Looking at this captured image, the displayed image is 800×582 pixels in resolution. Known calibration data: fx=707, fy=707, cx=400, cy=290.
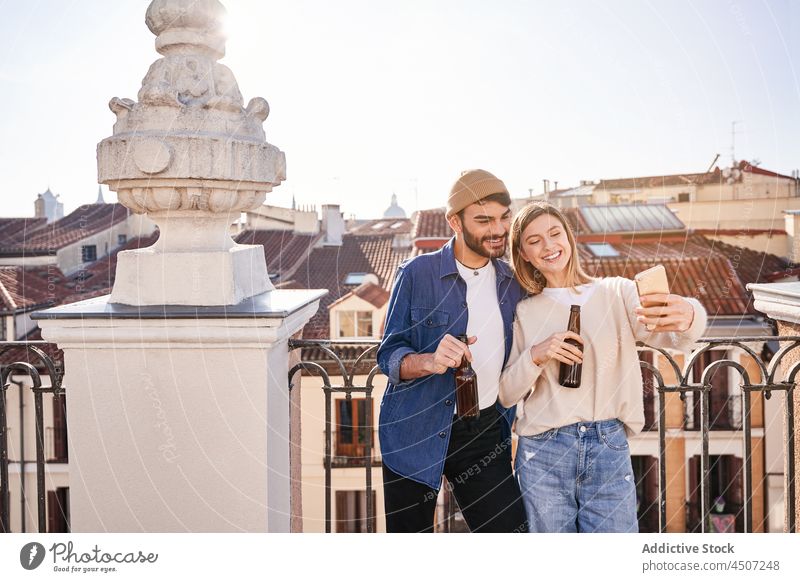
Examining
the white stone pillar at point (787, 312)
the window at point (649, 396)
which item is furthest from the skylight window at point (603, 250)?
the white stone pillar at point (787, 312)

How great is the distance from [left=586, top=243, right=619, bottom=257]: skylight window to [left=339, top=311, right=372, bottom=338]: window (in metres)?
5.49

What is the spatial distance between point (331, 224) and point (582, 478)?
62.4 feet

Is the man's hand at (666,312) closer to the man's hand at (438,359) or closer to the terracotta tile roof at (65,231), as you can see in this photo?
the man's hand at (438,359)

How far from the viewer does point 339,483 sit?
15.1m

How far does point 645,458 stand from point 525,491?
15871mm

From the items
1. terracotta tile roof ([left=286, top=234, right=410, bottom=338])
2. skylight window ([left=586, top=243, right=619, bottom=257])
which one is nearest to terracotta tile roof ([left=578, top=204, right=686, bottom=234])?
skylight window ([left=586, top=243, right=619, bottom=257])

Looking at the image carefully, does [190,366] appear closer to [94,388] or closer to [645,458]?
[94,388]

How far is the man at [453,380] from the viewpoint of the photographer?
2.16 metres

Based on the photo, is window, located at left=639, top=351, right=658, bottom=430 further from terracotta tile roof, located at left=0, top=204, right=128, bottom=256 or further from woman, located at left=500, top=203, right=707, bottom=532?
woman, located at left=500, top=203, right=707, bottom=532

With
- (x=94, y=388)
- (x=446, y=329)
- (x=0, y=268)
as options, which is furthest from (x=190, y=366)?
(x=0, y=268)

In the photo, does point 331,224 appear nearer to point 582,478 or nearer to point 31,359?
point 31,359

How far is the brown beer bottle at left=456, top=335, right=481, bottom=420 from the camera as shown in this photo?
2109 mm

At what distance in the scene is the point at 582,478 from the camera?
211 centimetres
